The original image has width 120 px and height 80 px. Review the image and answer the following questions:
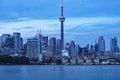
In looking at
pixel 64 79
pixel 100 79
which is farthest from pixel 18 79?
pixel 100 79

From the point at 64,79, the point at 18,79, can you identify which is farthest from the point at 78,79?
the point at 18,79

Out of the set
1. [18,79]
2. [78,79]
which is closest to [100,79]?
[78,79]

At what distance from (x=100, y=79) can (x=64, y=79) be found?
6.84 m

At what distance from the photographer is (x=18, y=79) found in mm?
73500

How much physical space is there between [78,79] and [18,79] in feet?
37.0

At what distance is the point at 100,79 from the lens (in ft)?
245

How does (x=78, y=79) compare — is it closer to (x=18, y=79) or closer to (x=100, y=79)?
(x=100, y=79)

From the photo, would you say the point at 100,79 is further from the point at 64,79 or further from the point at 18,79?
the point at 18,79

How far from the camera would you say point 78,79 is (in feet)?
245

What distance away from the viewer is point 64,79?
75.6m

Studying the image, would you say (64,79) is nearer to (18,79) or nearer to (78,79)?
(78,79)

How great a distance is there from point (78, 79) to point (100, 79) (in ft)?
13.6
